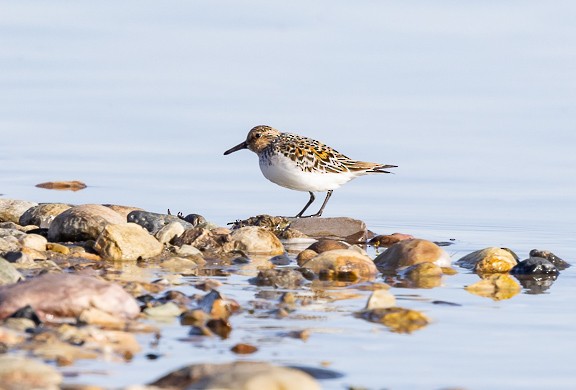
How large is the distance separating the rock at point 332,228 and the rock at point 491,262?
2.07 meters

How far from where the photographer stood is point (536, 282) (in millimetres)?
10555

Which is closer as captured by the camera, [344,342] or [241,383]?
[241,383]

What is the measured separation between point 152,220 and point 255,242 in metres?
1.17

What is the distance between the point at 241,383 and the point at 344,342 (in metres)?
1.73

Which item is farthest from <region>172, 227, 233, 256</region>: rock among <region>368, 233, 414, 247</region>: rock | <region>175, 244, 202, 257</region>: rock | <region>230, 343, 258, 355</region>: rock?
<region>230, 343, 258, 355</region>: rock

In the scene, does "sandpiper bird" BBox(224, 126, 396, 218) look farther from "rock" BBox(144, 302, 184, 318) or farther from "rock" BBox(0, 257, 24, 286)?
"rock" BBox(144, 302, 184, 318)

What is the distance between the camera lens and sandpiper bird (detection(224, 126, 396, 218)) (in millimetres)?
14250

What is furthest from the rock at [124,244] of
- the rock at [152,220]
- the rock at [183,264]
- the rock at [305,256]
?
the rock at [305,256]

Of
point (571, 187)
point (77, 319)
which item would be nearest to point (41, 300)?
point (77, 319)

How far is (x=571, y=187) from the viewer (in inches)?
711

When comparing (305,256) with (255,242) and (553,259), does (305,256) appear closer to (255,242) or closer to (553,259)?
(255,242)

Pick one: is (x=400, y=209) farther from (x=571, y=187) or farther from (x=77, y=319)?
(x=77, y=319)

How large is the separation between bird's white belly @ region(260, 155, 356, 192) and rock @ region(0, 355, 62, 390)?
26.9ft

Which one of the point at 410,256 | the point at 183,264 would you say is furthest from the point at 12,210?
the point at 410,256
